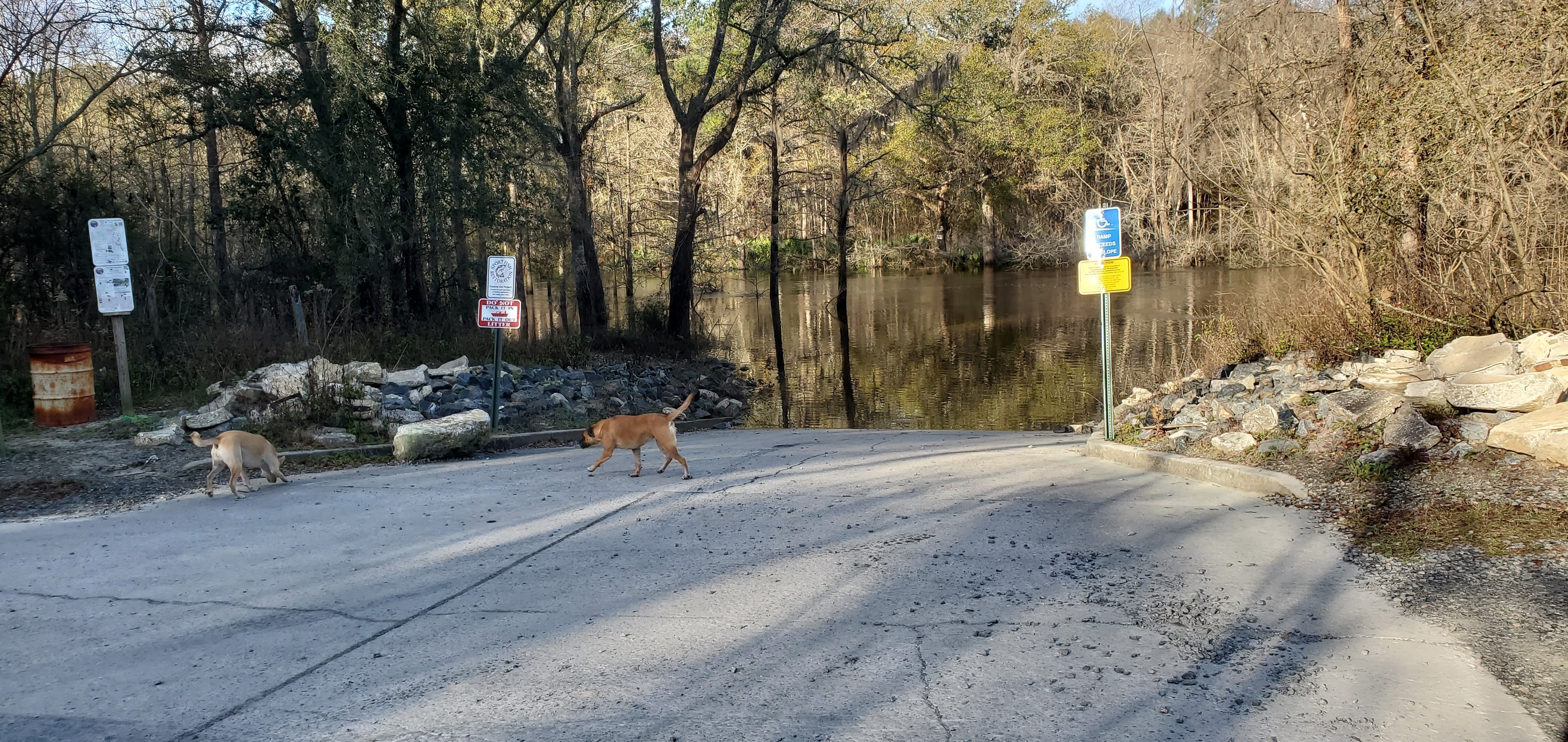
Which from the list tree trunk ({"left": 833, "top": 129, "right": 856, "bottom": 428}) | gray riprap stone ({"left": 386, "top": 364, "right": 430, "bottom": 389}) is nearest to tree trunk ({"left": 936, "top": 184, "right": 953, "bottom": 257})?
tree trunk ({"left": 833, "top": 129, "right": 856, "bottom": 428})

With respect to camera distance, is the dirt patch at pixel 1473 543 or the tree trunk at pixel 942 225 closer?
the dirt patch at pixel 1473 543

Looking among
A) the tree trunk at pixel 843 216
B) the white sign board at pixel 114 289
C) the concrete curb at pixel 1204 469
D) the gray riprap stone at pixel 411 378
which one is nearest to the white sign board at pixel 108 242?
the white sign board at pixel 114 289

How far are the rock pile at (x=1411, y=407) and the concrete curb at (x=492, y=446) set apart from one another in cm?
767

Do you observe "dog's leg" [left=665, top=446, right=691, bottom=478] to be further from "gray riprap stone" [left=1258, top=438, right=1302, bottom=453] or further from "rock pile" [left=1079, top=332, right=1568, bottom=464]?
"gray riprap stone" [left=1258, top=438, right=1302, bottom=453]

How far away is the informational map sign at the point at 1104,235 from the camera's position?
1077 cm

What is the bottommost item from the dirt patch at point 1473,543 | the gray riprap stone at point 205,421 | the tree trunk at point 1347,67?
the dirt patch at point 1473,543

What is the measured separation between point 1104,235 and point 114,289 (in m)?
12.4

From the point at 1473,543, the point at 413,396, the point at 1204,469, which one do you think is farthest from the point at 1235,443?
the point at 413,396

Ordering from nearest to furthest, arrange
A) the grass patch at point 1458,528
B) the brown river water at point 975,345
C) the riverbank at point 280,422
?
the grass patch at point 1458,528, the riverbank at point 280,422, the brown river water at point 975,345

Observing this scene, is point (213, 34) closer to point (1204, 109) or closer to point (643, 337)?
point (643, 337)

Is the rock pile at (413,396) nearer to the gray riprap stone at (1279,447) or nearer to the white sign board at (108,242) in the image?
the white sign board at (108,242)

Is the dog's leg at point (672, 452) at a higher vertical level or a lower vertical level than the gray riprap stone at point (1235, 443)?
higher

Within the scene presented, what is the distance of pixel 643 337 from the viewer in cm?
2739

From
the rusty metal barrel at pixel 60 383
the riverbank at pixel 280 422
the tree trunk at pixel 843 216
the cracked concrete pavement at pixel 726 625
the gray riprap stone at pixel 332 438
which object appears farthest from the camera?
the tree trunk at pixel 843 216
